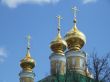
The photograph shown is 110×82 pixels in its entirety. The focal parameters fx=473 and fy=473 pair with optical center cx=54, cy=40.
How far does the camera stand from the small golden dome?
29.2 metres

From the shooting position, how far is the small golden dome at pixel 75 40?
95.9 feet

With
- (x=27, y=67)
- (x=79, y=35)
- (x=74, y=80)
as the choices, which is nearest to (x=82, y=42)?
(x=79, y=35)

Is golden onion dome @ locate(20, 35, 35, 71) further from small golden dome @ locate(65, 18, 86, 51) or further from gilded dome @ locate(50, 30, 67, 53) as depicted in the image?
small golden dome @ locate(65, 18, 86, 51)

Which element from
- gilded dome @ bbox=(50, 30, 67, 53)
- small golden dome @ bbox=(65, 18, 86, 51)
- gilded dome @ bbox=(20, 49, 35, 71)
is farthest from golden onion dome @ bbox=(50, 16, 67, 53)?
gilded dome @ bbox=(20, 49, 35, 71)

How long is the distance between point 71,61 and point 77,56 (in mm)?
521

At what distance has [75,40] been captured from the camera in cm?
2923

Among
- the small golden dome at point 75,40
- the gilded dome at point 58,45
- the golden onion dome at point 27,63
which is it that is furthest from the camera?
the golden onion dome at point 27,63

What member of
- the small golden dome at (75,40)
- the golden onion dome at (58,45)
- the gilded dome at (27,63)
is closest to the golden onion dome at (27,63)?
the gilded dome at (27,63)

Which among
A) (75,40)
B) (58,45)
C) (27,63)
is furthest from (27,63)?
(75,40)

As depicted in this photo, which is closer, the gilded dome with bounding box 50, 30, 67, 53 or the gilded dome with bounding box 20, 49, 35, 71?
the gilded dome with bounding box 50, 30, 67, 53

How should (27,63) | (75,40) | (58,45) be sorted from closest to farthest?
(75,40) < (58,45) < (27,63)

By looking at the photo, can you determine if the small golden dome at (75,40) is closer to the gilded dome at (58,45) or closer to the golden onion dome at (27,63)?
the gilded dome at (58,45)

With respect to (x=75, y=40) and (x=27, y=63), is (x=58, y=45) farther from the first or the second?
(x=27, y=63)

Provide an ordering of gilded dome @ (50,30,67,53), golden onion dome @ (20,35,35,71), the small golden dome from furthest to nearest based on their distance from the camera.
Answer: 1. golden onion dome @ (20,35,35,71)
2. gilded dome @ (50,30,67,53)
3. the small golden dome
